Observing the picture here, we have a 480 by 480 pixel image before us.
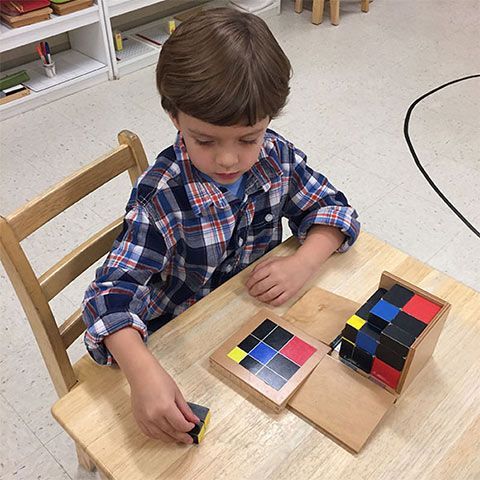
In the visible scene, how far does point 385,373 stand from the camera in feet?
2.31

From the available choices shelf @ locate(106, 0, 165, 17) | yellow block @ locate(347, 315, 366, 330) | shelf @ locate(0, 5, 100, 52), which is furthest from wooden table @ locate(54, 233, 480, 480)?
shelf @ locate(106, 0, 165, 17)

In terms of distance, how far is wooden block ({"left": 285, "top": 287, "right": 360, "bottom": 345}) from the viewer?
790mm

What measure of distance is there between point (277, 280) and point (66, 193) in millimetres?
356

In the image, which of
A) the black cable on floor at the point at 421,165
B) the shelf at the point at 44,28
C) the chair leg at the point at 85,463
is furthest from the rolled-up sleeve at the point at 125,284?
the shelf at the point at 44,28

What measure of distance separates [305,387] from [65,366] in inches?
16.9

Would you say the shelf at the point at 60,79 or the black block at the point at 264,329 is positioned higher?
the black block at the point at 264,329

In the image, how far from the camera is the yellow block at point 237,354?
0.74 m

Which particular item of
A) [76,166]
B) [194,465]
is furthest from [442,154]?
[194,465]

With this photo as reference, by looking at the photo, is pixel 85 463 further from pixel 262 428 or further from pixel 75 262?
pixel 262 428

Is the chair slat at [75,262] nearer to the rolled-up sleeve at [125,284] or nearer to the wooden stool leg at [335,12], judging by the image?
the rolled-up sleeve at [125,284]

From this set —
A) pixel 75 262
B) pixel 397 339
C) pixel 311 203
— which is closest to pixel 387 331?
pixel 397 339

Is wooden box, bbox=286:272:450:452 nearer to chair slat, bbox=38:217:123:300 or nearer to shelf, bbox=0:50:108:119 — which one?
chair slat, bbox=38:217:123:300

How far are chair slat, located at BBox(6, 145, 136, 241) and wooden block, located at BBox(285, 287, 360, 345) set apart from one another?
1.26 feet

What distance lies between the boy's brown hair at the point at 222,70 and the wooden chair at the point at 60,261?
24 cm
